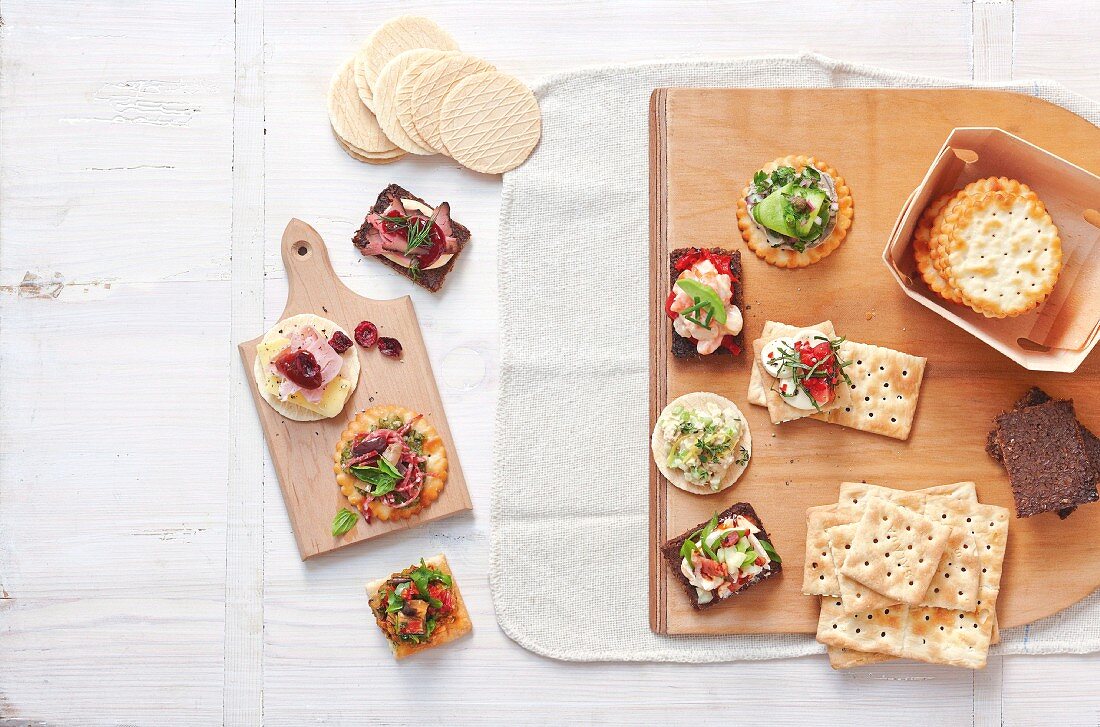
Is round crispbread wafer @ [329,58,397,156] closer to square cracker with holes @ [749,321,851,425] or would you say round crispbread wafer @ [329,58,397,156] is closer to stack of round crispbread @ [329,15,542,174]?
stack of round crispbread @ [329,15,542,174]

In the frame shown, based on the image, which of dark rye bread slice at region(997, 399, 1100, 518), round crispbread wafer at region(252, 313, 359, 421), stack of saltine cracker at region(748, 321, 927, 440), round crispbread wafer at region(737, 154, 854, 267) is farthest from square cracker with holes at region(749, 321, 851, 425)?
round crispbread wafer at region(252, 313, 359, 421)

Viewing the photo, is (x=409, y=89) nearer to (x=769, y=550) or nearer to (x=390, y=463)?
(x=390, y=463)

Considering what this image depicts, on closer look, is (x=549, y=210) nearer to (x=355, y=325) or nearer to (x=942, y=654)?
(x=355, y=325)

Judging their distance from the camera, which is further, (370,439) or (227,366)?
(227,366)

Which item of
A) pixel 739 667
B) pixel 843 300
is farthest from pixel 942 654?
pixel 843 300

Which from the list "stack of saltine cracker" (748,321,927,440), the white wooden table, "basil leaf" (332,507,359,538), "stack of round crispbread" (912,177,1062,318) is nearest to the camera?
"stack of round crispbread" (912,177,1062,318)

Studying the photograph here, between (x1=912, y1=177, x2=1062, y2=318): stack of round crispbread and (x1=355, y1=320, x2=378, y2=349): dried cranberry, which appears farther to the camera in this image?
(x1=355, y1=320, x2=378, y2=349): dried cranberry
